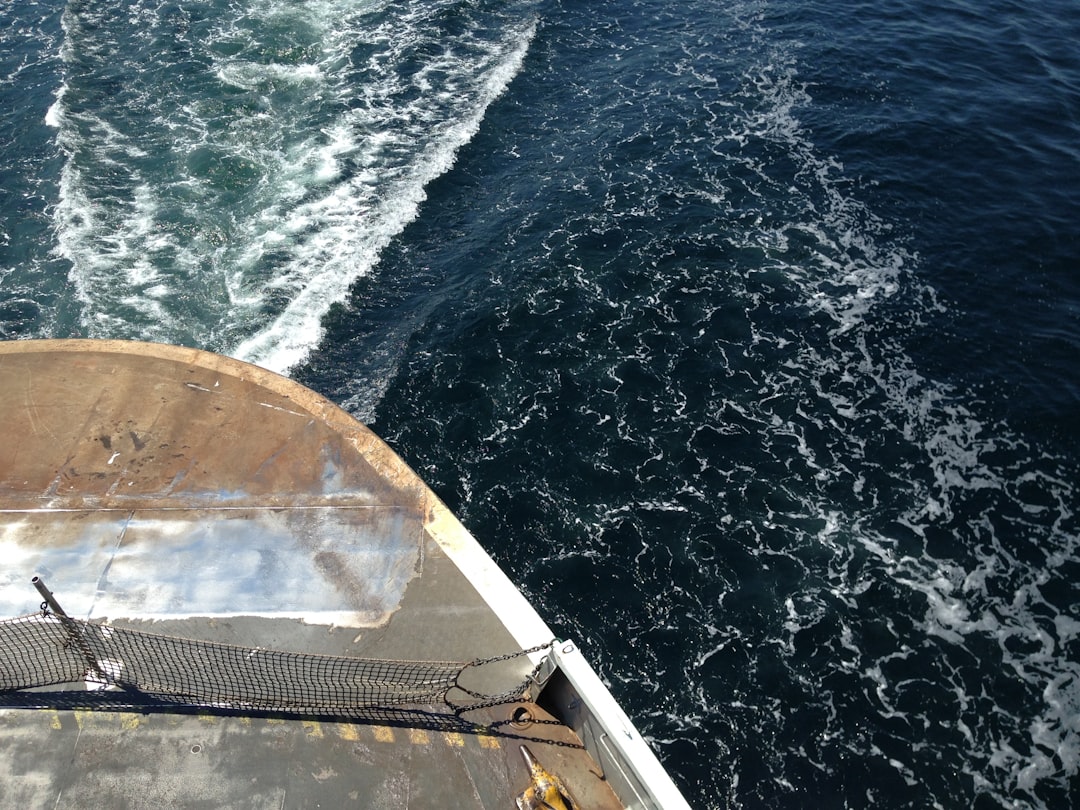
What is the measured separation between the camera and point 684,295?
26578 millimetres

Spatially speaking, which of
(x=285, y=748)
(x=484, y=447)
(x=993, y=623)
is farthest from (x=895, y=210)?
(x=285, y=748)

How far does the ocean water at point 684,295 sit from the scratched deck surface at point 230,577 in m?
5.92

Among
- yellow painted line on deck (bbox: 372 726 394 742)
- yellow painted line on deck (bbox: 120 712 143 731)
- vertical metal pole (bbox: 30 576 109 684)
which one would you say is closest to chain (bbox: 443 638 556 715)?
yellow painted line on deck (bbox: 372 726 394 742)

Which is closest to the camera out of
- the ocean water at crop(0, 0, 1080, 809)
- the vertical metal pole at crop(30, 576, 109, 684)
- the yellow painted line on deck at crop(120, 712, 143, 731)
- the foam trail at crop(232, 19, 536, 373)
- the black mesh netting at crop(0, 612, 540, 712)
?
the vertical metal pole at crop(30, 576, 109, 684)

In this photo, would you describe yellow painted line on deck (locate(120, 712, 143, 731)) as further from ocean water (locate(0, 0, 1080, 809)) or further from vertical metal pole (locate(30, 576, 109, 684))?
ocean water (locate(0, 0, 1080, 809))

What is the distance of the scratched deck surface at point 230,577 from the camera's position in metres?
12.0

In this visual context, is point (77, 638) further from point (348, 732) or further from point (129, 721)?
point (348, 732)

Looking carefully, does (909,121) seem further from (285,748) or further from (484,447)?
(285,748)

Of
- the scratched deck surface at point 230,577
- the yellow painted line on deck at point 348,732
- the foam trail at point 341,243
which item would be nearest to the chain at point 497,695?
the scratched deck surface at point 230,577

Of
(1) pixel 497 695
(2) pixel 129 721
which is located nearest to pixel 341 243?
(2) pixel 129 721

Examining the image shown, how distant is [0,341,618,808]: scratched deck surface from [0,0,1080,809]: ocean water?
5.92 metres

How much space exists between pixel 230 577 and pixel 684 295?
17750 mm

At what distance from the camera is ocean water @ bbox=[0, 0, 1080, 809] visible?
18281 mm

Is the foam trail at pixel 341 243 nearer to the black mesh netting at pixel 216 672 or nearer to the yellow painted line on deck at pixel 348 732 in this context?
the black mesh netting at pixel 216 672
